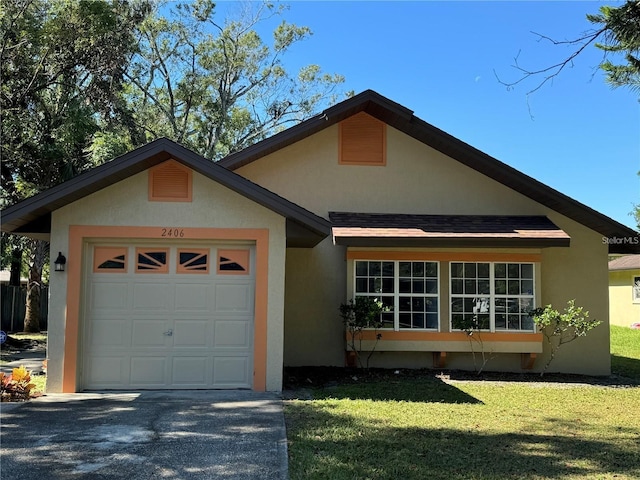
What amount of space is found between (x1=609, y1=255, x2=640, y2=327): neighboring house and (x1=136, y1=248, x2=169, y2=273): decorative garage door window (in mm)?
23844

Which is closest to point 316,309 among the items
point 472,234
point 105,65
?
point 472,234

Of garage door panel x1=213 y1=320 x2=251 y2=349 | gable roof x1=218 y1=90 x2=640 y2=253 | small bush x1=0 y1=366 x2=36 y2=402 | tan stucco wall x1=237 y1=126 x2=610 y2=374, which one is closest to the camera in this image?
small bush x1=0 y1=366 x2=36 y2=402

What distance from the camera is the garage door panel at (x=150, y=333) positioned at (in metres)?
9.16

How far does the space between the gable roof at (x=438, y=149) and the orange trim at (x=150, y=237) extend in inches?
117

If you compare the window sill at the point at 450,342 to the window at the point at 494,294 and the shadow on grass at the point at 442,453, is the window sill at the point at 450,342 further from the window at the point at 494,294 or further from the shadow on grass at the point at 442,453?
the shadow on grass at the point at 442,453

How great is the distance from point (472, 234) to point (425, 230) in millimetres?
925

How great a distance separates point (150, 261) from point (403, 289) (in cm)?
523

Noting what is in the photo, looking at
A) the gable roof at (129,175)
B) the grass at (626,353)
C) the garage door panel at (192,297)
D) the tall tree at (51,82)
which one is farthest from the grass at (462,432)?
the tall tree at (51,82)

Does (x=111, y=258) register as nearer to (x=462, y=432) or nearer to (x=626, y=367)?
(x=462, y=432)

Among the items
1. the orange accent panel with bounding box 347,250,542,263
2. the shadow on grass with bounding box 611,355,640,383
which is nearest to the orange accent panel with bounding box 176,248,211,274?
the orange accent panel with bounding box 347,250,542,263

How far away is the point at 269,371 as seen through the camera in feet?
29.8

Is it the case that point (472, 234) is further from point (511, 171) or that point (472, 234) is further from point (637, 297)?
point (637, 297)

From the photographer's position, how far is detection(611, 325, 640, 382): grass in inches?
510

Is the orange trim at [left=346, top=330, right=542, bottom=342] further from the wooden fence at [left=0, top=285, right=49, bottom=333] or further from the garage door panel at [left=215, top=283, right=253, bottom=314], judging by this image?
the wooden fence at [left=0, top=285, right=49, bottom=333]
